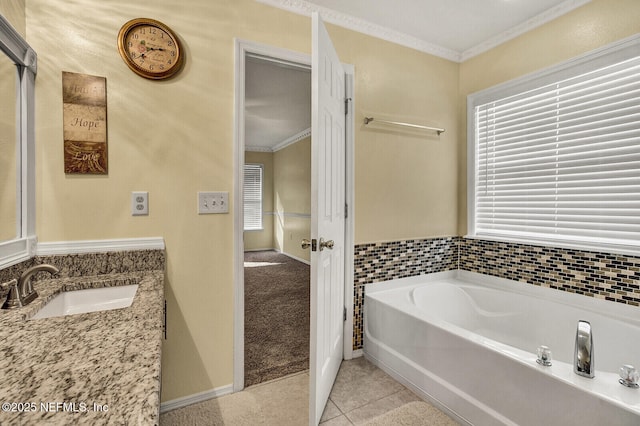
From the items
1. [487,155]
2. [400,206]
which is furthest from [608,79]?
[400,206]

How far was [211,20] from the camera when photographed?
182cm

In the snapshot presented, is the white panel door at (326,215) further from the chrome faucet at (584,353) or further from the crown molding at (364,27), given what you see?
the chrome faucet at (584,353)

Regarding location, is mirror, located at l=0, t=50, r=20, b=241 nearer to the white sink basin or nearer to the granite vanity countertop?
the white sink basin

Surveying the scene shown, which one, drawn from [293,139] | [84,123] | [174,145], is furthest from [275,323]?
[293,139]

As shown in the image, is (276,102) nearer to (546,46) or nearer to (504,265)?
(546,46)

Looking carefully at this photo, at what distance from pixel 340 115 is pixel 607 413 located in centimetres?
192

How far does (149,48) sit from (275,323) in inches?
93.6

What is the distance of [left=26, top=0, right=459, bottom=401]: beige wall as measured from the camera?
1525 millimetres

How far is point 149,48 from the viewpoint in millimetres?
1672

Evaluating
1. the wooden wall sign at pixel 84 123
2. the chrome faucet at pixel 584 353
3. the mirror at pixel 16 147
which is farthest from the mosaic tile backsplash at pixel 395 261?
the mirror at pixel 16 147

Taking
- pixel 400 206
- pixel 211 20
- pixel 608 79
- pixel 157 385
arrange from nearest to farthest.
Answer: pixel 157 385, pixel 211 20, pixel 608 79, pixel 400 206

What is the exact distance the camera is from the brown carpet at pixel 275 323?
221cm

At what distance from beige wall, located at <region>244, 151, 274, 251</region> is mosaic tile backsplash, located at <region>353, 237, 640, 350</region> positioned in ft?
17.8

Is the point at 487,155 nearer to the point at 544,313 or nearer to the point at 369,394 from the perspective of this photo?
the point at 544,313
